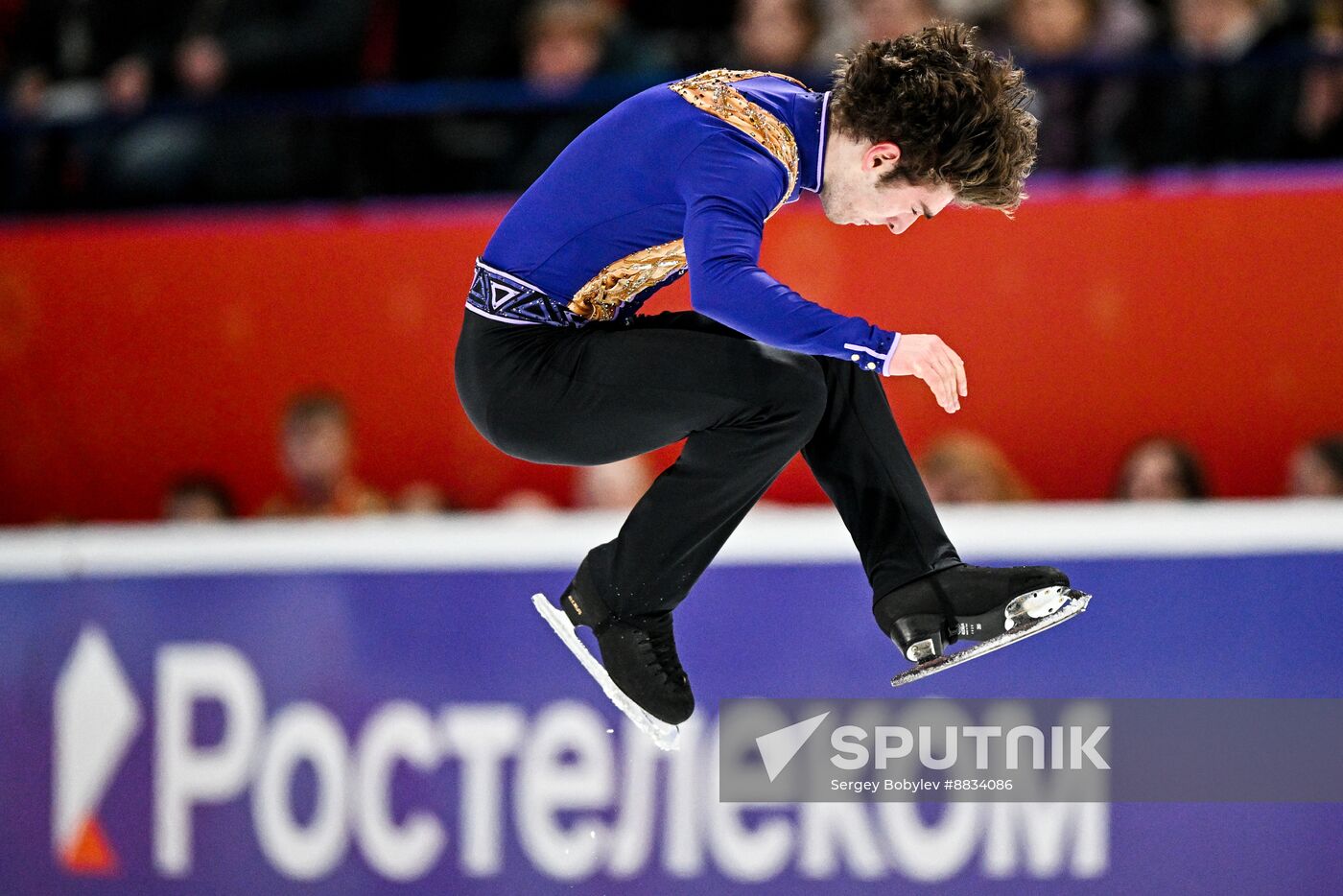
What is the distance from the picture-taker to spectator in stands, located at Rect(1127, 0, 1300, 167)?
205 inches

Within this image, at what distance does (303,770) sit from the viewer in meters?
4.18

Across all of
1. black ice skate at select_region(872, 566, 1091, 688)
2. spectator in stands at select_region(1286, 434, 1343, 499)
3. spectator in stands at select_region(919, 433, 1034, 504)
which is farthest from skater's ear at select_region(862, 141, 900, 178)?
spectator in stands at select_region(1286, 434, 1343, 499)

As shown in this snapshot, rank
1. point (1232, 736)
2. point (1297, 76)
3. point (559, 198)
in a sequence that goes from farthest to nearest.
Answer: point (1297, 76) → point (1232, 736) → point (559, 198)

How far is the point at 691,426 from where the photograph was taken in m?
3.08

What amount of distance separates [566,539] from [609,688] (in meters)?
0.81

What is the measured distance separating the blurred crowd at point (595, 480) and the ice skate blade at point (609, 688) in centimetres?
167

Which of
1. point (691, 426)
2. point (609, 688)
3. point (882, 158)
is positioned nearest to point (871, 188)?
point (882, 158)

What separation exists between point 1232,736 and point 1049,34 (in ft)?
8.00

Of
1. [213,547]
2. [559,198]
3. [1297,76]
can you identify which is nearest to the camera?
[559,198]

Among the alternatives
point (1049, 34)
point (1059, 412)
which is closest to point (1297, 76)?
point (1049, 34)

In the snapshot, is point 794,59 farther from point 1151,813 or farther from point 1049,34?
point 1151,813

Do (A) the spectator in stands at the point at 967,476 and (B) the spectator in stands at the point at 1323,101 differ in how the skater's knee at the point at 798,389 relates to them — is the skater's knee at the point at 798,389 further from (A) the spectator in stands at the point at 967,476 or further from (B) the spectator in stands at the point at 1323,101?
(B) the spectator in stands at the point at 1323,101

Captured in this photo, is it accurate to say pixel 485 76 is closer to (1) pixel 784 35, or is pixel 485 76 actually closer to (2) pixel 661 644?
(1) pixel 784 35

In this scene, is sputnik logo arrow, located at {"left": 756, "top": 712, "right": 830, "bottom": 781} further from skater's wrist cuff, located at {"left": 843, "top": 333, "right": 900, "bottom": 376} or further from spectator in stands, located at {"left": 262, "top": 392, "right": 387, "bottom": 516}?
spectator in stands, located at {"left": 262, "top": 392, "right": 387, "bottom": 516}
